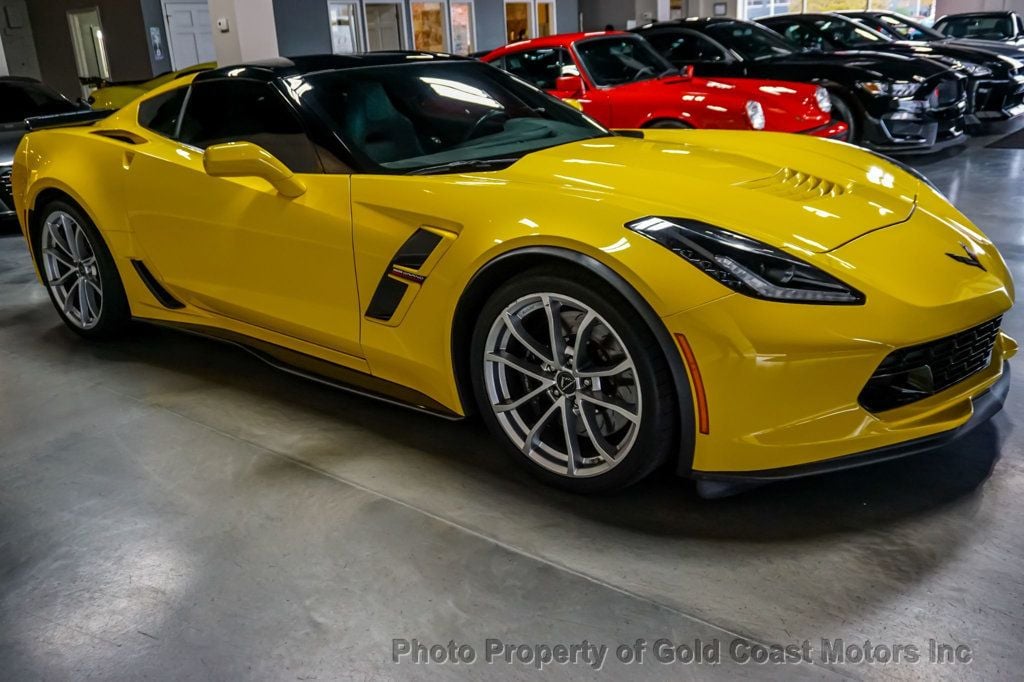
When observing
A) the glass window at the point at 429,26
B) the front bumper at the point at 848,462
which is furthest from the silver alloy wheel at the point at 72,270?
the glass window at the point at 429,26

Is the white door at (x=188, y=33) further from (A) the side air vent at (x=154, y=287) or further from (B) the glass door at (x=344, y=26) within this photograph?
(A) the side air vent at (x=154, y=287)

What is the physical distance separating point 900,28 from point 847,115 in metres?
4.91

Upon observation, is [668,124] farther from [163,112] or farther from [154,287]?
[154,287]

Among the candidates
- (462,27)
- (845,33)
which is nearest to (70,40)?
(462,27)

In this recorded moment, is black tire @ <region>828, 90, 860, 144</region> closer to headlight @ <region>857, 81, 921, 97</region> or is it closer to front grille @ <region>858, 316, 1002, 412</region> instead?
headlight @ <region>857, 81, 921, 97</region>

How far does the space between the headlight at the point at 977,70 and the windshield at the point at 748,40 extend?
1.95 meters

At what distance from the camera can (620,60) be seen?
6996mm

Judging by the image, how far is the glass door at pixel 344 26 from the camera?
1523 centimetres

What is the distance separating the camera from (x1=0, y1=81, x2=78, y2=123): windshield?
281 inches

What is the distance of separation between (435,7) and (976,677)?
16.9 m

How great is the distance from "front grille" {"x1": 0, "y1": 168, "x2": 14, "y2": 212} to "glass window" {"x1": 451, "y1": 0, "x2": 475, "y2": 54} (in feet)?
40.0

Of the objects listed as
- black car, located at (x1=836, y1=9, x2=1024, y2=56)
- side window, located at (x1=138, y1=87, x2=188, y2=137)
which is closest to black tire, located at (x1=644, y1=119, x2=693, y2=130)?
side window, located at (x1=138, y1=87, x2=188, y2=137)

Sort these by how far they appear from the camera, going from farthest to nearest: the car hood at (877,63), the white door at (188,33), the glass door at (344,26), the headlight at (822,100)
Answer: the glass door at (344,26) < the white door at (188,33) < the car hood at (877,63) < the headlight at (822,100)

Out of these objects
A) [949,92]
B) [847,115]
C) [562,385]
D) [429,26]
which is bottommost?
[562,385]
